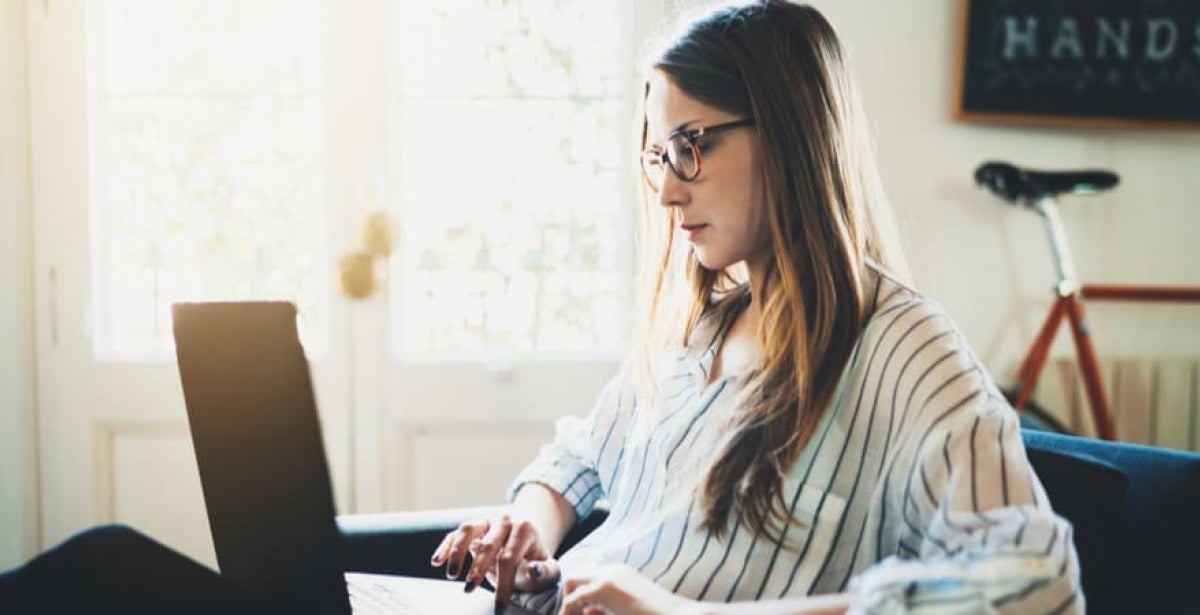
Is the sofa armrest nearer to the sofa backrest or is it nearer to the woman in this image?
the woman

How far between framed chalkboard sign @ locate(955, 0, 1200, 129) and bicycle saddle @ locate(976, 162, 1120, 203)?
6.7 inches

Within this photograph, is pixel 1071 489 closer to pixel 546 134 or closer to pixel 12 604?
pixel 12 604

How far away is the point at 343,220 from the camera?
2174 mm

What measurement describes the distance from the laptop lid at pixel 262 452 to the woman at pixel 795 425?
9.9 inches

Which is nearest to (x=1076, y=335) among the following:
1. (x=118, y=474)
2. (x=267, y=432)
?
(x=267, y=432)

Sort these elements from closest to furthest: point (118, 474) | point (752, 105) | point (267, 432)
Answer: point (267, 432), point (752, 105), point (118, 474)

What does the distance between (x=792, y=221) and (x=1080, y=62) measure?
185 cm

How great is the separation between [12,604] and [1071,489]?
37.4 inches

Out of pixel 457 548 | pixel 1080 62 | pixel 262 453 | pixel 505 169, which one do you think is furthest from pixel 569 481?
pixel 1080 62

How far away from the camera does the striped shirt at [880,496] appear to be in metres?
0.67

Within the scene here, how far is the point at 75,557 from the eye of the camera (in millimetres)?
733

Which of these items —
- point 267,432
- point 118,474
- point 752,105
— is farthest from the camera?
point 118,474

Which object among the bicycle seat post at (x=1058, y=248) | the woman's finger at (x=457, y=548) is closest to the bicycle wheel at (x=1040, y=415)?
the bicycle seat post at (x=1058, y=248)

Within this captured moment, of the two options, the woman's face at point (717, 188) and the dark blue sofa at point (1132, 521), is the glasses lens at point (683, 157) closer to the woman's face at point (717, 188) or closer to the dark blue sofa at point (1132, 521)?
the woman's face at point (717, 188)
